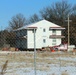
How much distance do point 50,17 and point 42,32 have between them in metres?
24.4

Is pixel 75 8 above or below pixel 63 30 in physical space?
above

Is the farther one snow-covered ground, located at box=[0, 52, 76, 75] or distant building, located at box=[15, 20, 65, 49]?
distant building, located at box=[15, 20, 65, 49]

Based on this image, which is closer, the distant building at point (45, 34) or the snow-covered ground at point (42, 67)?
the snow-covered ground at point (42, 67)

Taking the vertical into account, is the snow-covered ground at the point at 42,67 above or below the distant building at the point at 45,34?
below

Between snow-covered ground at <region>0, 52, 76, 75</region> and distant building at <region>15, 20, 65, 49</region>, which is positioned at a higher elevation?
distant building at <region>15, 20, 65, 49</region>

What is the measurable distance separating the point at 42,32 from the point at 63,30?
1079 cm

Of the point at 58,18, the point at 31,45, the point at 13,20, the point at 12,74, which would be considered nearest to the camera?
the point at 12,74

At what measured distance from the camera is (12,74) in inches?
559

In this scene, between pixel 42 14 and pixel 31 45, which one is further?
pixel 42 14

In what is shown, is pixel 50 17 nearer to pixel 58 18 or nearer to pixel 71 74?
pixel 58 18

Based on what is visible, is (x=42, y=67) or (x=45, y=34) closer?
(x=42, y=67)

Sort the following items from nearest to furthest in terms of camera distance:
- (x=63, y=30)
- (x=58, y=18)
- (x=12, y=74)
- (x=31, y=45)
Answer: (x=12, y=74)
(x=31, y=45)
(x=63, y=30)
(x=58, y=18)

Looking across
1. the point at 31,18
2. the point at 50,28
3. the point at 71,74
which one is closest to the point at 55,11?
the point at 31,18

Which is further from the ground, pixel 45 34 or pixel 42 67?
pixel 45 34
